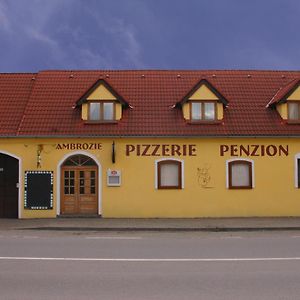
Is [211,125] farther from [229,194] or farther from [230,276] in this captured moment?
[230,276]

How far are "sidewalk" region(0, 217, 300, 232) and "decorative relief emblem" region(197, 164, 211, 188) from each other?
1.55 m

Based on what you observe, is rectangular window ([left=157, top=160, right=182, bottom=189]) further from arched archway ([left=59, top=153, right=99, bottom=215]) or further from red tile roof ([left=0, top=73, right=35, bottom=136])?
red tile roof ([left=0, top=73, right=35, bottom=136])

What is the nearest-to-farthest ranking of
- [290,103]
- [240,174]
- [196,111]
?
[240,174] < [196,111] < [290,103]

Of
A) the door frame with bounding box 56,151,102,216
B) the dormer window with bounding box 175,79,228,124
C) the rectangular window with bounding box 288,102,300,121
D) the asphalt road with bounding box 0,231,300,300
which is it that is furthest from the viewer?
the rectangular window with bounding box 288,102,300,121

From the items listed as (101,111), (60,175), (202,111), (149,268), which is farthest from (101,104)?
(149,268)

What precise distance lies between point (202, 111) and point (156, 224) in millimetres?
5960

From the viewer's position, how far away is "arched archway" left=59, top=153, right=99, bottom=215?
22109 millimetres

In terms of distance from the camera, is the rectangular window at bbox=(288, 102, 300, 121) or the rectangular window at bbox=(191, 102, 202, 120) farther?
the rectangular window at bbox=(288, 102, 300, 121)

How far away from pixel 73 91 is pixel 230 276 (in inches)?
665

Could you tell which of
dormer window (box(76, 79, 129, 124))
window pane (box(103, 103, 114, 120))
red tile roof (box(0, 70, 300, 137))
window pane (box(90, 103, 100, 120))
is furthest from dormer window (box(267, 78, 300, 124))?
window pane (box(90, 103, 100, 120))

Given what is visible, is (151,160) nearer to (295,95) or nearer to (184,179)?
(184,179)

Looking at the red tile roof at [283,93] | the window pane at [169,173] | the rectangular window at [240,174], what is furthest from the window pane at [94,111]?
the red tile roof at [283,93]

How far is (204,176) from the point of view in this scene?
22.1 metres

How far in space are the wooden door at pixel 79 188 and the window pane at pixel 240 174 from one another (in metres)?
5.76
